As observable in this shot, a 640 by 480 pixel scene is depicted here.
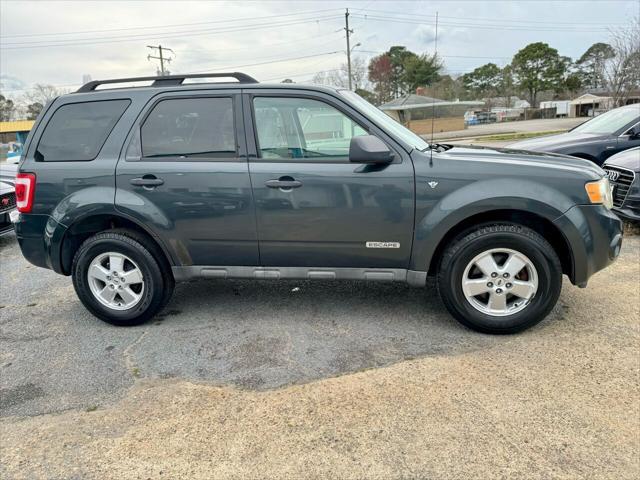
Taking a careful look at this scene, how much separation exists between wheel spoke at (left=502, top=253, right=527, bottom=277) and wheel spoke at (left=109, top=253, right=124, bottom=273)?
3.01 m

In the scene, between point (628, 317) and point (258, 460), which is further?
point (628, 317)

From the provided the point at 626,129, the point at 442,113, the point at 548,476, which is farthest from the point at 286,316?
the point at 442,113

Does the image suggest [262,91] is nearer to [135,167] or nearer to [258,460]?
[135,167]

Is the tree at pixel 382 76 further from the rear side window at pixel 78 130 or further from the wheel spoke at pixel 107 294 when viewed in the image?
the wheel spoke at pixel 107 294

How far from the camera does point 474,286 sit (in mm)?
3506

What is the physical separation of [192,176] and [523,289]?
2.62m

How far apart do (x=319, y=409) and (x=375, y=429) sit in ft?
1.18

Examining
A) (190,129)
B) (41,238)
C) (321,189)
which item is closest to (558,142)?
(321,189)

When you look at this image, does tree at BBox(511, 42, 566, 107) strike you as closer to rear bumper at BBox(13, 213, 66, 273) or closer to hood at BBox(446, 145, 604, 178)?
hood at BBox(446, 145, 604, 178)

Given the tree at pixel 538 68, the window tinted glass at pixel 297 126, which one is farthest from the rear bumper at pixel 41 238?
the tree at pixel 538 68

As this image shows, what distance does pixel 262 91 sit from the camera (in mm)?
3697

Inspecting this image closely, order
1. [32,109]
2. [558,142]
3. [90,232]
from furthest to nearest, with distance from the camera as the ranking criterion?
[32,109]
[558,142]
[90,232]

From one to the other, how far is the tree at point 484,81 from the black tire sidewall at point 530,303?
82223 millimetres

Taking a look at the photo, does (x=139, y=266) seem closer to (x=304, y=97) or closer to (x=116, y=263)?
(x=116, y=263)
